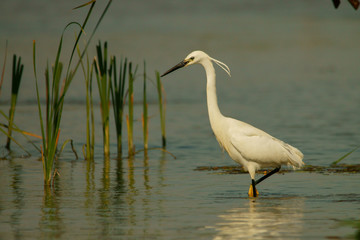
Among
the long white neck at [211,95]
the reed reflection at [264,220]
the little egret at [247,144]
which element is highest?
the long white neck at [211,95]

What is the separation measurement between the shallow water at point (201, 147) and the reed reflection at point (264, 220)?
0.8 inches

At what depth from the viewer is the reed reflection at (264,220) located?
22.3ft

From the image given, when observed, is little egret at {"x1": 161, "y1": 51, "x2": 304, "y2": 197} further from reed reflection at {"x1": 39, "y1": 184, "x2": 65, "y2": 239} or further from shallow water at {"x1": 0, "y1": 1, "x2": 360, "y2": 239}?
reed reflection at {"x1": 39, "y1": 184, "x2": 65, "y2": 239}

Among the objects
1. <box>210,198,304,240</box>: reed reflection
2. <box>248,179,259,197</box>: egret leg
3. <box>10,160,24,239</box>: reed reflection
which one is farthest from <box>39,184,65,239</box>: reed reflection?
<box>248,179,259,197</box>: egret leg

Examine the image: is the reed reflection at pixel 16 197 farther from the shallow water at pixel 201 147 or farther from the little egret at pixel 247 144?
the little egret at pixel 247 144

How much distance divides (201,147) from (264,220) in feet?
19.9

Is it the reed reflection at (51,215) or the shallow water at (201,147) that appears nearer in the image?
the reed reflection at (51,215)

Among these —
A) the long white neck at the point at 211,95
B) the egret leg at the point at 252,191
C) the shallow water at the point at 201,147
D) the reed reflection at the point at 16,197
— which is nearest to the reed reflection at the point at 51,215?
the shallow water at the point at 201,147

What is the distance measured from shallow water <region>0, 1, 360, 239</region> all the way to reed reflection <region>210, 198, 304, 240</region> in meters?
0.02

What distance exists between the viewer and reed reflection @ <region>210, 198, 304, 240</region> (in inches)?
267

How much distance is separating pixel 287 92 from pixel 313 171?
34.4 feet

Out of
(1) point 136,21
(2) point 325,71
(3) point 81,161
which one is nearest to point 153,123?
(3) point 81,161

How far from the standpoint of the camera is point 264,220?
291 inches

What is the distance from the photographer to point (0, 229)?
707 cm
